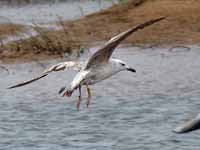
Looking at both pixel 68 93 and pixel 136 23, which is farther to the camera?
pixel 136 23

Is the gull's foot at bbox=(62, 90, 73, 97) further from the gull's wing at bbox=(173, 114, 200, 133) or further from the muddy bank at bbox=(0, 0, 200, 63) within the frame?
the muddy bank at bbox=(0, 0, 200, 63)

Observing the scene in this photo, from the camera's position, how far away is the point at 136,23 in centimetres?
1816

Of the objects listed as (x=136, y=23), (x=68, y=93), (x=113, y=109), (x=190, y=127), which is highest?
(x=190, y=127)

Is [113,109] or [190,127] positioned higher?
[190,127]

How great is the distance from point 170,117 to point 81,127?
1.17 meters

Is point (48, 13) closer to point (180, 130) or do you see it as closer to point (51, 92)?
point (51, 92)

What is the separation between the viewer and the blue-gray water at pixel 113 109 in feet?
32.8

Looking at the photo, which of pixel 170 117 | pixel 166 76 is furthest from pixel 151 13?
pixel 170 117

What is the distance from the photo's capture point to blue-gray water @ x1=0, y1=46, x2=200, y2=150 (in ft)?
32.8

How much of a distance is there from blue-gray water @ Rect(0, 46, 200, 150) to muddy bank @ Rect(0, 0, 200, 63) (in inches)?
43.5

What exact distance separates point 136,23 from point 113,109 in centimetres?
651

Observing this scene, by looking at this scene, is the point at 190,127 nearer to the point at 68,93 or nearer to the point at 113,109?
the point at 68,93

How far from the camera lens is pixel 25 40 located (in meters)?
16.7

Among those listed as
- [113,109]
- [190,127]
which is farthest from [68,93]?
[190,127]
